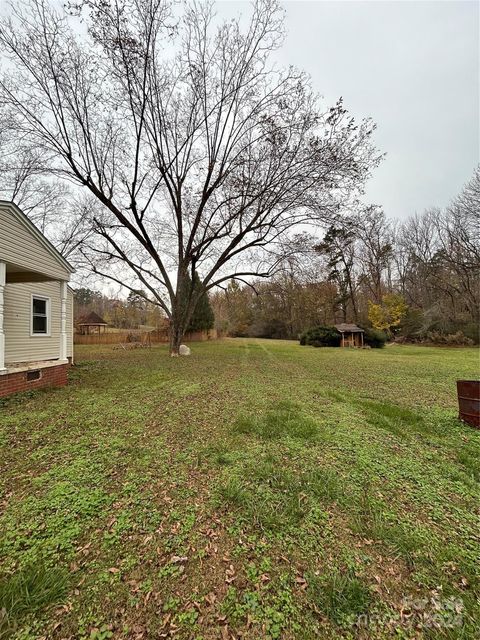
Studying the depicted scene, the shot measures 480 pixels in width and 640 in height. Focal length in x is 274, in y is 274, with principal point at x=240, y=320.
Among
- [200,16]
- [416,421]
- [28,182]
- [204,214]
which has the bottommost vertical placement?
[416,421]

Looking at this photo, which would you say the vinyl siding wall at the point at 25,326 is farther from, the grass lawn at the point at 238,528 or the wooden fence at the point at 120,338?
the wooden fence at the point at 120,338

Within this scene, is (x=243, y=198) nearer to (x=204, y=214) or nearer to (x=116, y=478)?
(x=204, y=214)

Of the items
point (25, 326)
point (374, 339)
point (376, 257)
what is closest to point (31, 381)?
point (25, 326)

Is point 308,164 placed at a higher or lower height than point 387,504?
higher

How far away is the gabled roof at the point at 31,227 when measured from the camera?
6.27 m

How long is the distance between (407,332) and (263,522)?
26.6m

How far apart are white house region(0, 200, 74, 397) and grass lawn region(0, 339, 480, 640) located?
7.64 feet

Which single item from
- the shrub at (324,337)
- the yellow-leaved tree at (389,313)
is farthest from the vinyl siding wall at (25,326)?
the yellow-leaved tree at (389,313)

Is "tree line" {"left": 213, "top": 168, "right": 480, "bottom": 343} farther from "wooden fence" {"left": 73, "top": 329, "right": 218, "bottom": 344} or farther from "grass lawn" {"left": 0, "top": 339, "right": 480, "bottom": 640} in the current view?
"grass lawn" {"left": 0, "top": 339, "right": 480, "bottom": 640}

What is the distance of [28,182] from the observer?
16.2 metres

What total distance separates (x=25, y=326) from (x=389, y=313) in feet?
83.1

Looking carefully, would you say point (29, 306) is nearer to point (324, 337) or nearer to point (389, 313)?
point (324, 337)

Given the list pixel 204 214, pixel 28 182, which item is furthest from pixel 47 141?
pixel 28 182

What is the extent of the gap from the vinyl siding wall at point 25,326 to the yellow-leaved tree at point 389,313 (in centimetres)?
2378
